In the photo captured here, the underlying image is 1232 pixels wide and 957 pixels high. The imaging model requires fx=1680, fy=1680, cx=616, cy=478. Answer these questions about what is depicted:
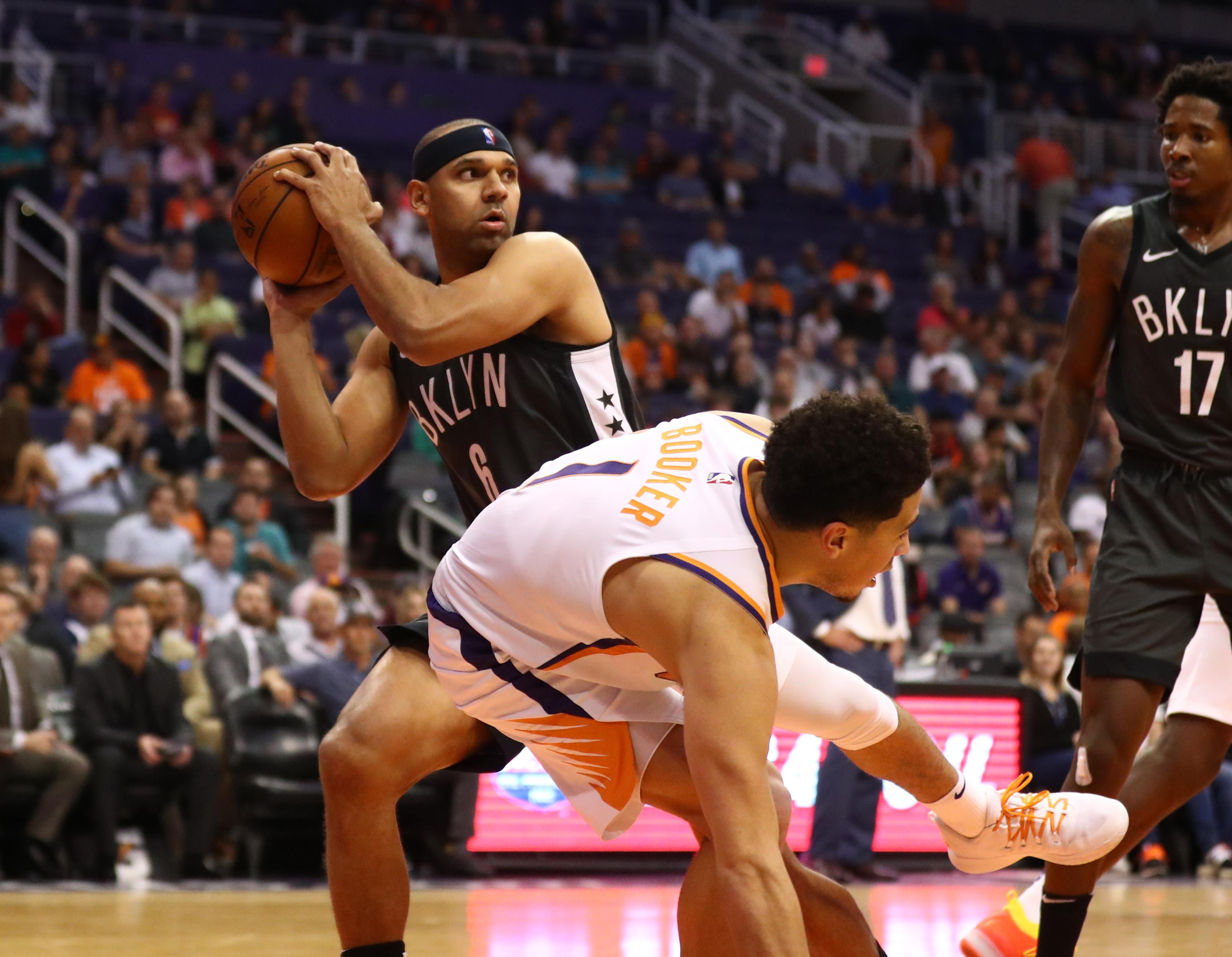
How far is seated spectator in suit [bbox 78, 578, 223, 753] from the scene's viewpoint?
8.93 m

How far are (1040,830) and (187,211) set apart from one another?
11581 mm

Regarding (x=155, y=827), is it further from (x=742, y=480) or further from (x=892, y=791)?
(x=742, y=480)

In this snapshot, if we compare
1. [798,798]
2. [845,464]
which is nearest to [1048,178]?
[798,798]

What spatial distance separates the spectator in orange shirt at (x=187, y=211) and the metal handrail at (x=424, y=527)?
3700 millimetres

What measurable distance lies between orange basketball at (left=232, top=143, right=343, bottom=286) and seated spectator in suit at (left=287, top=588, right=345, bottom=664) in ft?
18.6

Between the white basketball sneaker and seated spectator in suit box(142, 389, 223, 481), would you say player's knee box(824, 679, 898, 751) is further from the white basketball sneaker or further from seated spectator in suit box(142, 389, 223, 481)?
seated spectator in suit box(142, 389, 223, 481)

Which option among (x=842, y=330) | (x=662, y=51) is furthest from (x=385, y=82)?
(x=842, y=330)

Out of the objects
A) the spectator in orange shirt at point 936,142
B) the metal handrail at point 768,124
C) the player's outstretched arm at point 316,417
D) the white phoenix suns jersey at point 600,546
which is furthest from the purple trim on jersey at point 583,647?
the spectator in orange shirt at point 936,142

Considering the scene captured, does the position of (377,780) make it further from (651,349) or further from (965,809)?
(651,349)

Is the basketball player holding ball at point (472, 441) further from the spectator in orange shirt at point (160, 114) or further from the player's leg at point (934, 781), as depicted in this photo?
the spectator in orange shirt at point (160, 114)

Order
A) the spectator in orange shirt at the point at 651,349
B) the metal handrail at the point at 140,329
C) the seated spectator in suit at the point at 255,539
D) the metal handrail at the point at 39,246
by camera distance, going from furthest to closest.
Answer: the spectator in orange shirt at the point at 651,349 → the metal handrail at the point at 39,246 → the metal handrail at the point at 140,329 → the seated spectator in suit at the point at 255,539

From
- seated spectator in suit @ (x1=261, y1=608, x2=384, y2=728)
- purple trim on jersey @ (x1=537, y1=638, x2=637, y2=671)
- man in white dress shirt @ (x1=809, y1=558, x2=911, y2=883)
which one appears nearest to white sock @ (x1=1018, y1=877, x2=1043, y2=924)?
purple trim on jersey @ (x1=537, y1=638, x2=637, y2=671)

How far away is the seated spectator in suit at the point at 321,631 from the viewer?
933 cm

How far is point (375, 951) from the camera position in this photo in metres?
3.66
